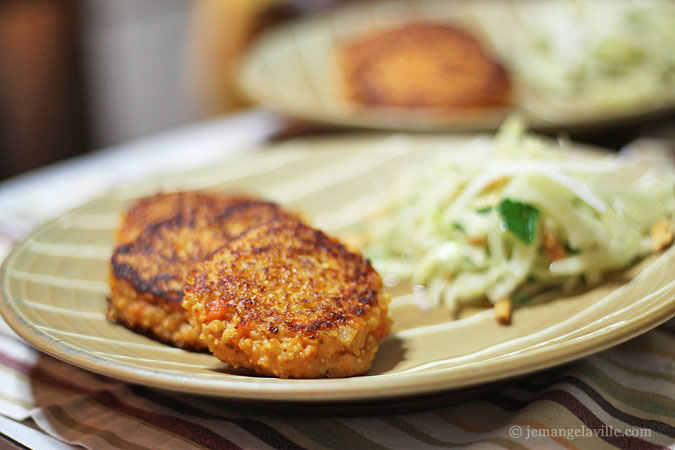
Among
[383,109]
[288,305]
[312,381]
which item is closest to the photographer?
[312,381]

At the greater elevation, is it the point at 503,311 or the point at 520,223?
the point at 520,223

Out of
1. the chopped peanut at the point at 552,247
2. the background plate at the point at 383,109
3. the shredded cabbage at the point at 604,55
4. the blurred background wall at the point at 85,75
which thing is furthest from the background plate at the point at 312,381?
the blurred background wall at the point at 85,75

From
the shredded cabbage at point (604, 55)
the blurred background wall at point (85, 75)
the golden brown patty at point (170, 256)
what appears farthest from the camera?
the blurred background wall at point (85, 75)

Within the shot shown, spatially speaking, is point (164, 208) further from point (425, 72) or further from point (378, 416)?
point (425, 72)

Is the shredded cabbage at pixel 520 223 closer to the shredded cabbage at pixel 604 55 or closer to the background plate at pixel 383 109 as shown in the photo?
the background plate at pixel 383 109

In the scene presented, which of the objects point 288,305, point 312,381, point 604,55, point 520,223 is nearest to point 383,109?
point 604,55

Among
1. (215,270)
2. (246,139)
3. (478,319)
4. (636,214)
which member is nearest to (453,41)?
(246,139)
